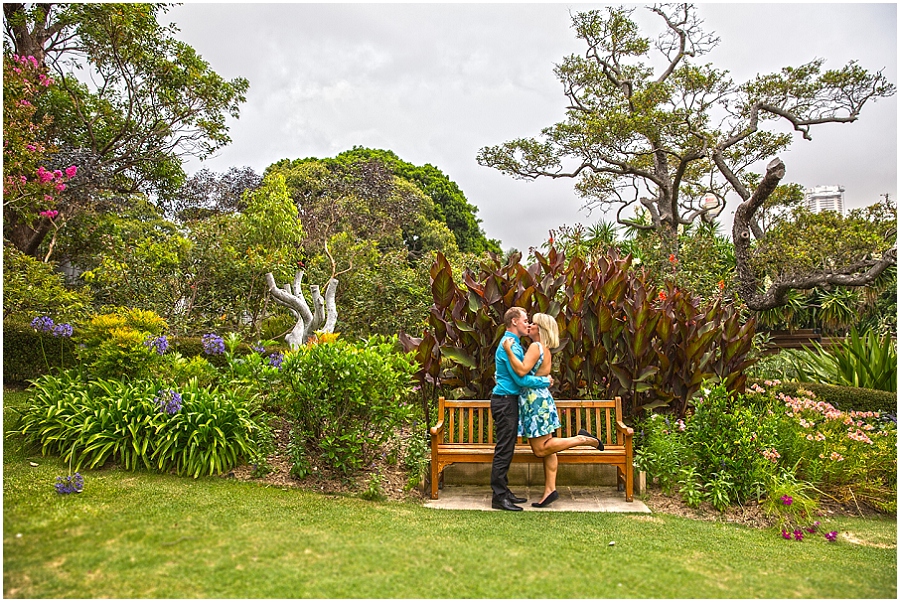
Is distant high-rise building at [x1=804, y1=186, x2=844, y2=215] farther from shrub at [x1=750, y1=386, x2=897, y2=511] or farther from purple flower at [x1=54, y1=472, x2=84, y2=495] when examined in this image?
purple flower at [x1=54, y1=472, x2=84, y2=495]

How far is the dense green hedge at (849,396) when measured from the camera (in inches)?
275

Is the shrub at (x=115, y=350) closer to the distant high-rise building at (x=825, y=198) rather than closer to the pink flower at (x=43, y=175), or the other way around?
the pink flower at (x=43, y=175)

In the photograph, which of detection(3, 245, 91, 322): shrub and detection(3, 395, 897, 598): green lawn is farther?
detection(3, 245, 91, 322): shrub

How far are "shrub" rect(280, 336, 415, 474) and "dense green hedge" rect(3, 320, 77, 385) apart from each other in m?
4.55

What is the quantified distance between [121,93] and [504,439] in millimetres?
12070

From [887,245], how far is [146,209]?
14760 mm

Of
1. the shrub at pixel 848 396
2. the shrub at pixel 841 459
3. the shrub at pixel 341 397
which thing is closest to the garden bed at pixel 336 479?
the shrub at pixel 341 397

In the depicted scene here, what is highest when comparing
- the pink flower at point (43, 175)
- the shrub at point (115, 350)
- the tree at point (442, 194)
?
the tree at point (442, 194)

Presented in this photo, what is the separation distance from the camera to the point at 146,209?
44.2 feet

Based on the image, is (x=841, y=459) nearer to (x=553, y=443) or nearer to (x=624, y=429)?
(x=624, y=429)

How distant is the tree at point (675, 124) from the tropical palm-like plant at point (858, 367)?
192 cm

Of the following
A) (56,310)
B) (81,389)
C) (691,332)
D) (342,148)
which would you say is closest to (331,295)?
(56,310)

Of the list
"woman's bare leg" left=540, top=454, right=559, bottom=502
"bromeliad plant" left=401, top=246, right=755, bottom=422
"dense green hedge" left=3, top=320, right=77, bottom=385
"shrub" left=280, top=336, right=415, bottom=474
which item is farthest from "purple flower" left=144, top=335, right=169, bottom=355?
"woman's bare leg" left=540, top=454, right=559, bottom=502

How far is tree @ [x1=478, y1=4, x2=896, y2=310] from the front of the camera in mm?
12430
